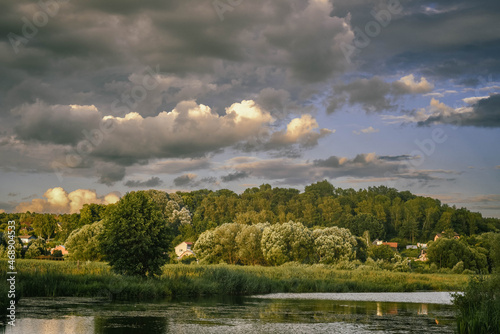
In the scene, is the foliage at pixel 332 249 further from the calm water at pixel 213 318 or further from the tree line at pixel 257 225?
the calm water at pixel 213 318

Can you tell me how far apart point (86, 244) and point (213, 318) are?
52497 mm

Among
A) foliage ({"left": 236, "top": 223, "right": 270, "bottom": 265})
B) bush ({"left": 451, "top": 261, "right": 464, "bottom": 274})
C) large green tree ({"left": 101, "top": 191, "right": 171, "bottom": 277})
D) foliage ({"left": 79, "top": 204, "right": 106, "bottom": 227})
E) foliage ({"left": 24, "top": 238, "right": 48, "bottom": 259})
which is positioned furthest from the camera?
foliage ({"left": 79, "top": 204, "right": 106, "bottom": 227})

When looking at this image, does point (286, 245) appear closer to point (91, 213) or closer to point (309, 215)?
point (91, 213)

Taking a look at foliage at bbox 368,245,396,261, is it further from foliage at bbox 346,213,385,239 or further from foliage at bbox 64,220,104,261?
foliage at bbox 346,213,385,239

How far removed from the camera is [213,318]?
898 inches

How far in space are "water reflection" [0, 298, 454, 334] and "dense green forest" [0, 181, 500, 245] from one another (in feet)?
276

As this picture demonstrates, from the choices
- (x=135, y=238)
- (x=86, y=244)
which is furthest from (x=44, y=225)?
(x=135, y=238)

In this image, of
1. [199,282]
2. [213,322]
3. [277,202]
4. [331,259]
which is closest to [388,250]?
[331,259]

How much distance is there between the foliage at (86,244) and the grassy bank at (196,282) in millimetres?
25621

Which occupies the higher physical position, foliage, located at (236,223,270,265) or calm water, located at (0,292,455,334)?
foliage, located at (236,223,270,265)

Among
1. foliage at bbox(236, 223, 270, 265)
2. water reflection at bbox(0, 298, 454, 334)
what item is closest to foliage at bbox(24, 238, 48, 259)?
foliage at bbox(236, 223, 270, 265)

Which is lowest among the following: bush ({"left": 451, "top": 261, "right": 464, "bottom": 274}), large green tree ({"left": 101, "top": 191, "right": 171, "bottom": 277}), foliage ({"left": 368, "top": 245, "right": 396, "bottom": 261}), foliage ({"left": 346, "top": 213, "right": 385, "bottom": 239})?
bush ({"left": 451, "top": 261, "right": 464, "bottom": 274})

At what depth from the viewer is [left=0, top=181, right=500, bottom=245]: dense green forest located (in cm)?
12325

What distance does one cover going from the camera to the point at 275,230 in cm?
7175
